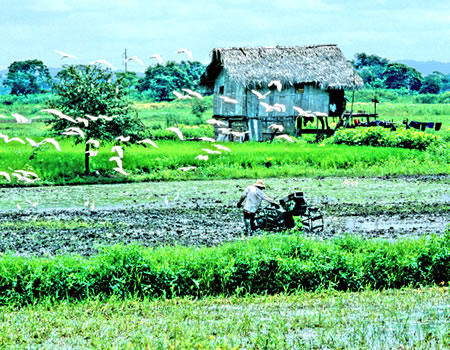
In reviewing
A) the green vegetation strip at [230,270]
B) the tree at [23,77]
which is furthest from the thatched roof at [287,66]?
the tree at [23,77]

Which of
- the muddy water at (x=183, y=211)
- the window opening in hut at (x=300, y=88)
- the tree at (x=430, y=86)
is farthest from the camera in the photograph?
the tree at (x=430, y=86)

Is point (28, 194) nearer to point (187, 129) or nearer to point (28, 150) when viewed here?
point (28, 150)

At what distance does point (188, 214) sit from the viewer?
14.0 meters

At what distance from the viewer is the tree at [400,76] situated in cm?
7888

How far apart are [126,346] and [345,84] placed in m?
24.9

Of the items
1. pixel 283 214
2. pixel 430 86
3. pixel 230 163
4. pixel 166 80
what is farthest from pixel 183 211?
pixel 430 86

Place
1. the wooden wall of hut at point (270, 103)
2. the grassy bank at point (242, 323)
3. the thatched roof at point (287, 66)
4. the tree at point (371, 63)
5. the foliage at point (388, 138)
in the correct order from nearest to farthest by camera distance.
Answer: the grassy bank at point (242, 323), the foliage at point (388, 138), the thatched roof at point (287, 66), the wooden wall of hut at point (270, 103), the tree at point (371, 63)

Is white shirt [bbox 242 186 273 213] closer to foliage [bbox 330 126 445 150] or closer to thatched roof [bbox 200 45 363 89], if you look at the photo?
→ foliage [bbox 330 126 445 150]

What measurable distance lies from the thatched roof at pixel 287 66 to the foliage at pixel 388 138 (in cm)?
361

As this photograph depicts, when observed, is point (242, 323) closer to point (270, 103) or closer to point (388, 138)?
point (388, 138)

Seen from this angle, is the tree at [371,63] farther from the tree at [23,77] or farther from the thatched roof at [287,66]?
the thatched roof at [287,66]

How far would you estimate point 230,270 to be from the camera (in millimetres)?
8227

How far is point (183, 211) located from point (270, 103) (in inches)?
635

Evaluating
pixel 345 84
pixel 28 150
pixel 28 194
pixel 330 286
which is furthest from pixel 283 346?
pixel 345 84
